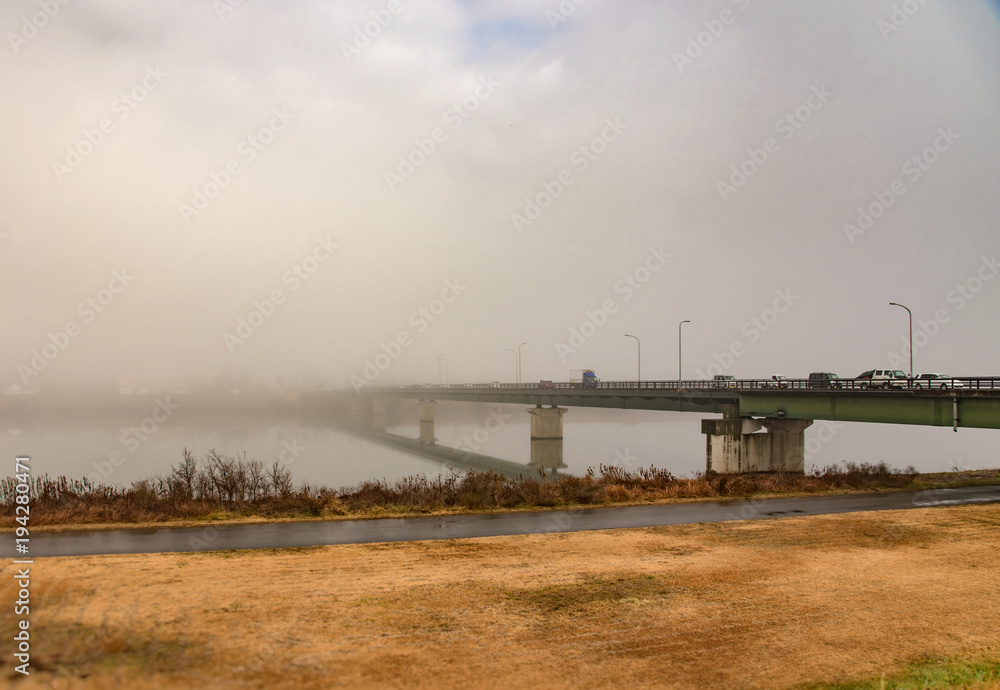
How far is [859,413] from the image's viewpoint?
4384cm

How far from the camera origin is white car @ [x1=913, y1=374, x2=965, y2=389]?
1523 inches

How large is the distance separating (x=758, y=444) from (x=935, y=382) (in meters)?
15.1

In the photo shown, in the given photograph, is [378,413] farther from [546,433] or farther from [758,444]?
[758,444]

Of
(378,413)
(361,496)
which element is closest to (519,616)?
(361,496)

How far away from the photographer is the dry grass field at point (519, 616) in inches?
416

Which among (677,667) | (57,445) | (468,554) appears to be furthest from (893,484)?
(57,445)

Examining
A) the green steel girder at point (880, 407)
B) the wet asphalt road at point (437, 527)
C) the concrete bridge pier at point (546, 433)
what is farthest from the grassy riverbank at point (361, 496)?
the concrete bridge pier at point (546, 433)

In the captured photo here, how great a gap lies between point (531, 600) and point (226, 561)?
8.06m

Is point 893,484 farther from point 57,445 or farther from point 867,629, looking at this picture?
point 57,445

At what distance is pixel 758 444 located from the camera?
171ft

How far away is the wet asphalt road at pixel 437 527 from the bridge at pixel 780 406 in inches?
397

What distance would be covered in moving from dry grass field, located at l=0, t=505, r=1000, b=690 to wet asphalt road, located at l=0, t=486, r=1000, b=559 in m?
1.46

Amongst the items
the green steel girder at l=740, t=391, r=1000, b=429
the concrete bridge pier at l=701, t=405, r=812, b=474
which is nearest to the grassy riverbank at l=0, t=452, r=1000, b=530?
the green steel girder at l=740, t=391, r=1000, b=429

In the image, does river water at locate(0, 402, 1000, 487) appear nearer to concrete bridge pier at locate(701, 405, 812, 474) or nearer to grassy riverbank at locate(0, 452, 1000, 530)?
concrete bridge pier at locate(701, 405, 812, 474)
